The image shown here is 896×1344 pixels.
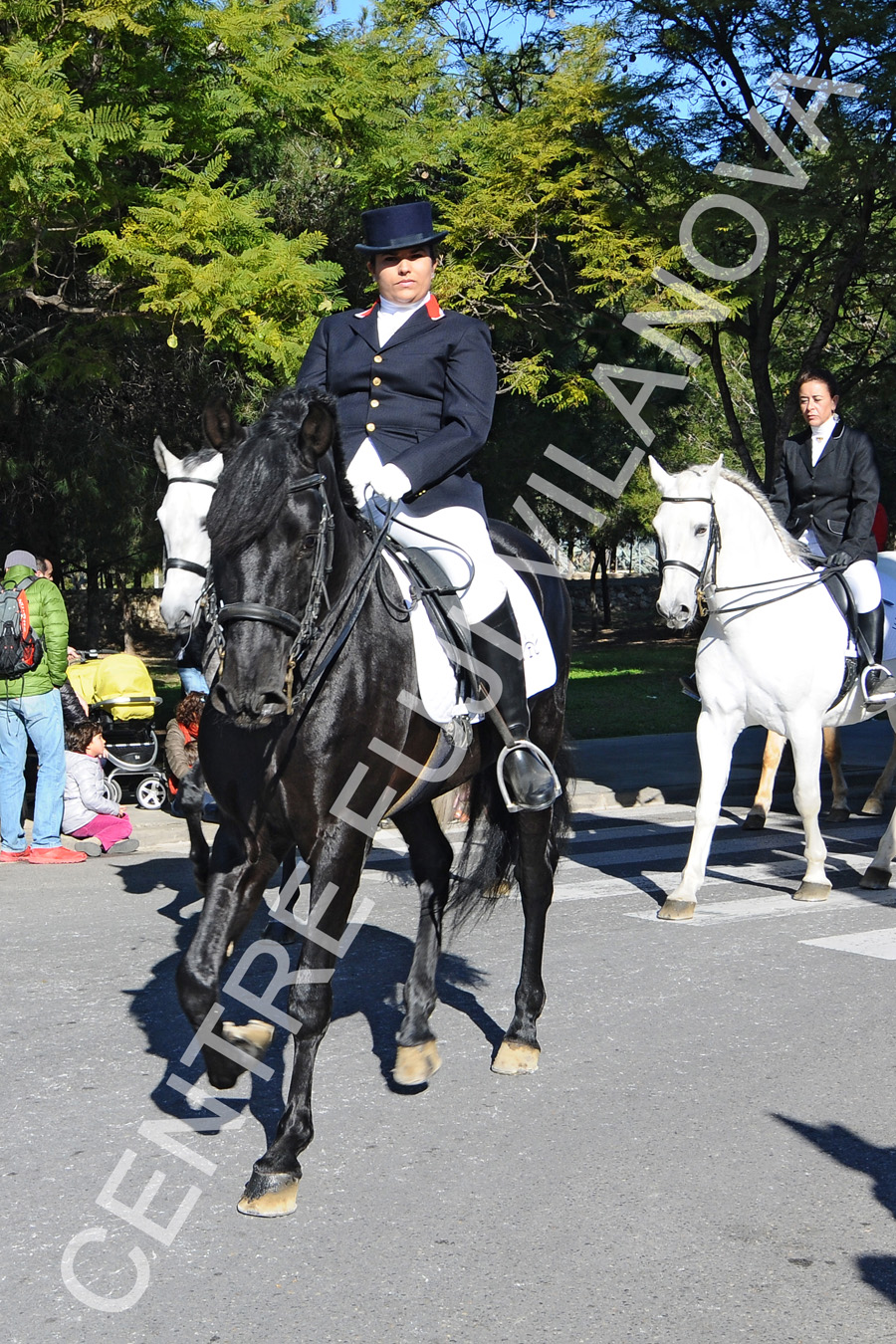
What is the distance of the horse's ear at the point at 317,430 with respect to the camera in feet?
13.6

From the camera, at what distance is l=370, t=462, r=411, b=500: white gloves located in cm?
501

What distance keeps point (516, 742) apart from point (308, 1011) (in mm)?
1644

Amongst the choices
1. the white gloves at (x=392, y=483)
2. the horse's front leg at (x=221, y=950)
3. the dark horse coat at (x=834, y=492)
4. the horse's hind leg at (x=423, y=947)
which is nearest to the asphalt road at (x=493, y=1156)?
the horse's hind leg at (x=423, y=947)

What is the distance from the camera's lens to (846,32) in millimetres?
13711

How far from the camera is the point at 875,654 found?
8.99 m

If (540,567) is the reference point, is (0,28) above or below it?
above

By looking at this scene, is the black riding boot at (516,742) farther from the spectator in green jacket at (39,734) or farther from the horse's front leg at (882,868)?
the spectator in green jacket at (39,734)

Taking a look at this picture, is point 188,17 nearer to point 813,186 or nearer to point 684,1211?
point 813,186

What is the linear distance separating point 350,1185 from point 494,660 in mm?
2051

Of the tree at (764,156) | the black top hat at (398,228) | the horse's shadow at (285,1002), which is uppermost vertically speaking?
the tree at (764,156)

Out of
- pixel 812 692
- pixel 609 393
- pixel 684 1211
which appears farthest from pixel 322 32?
pixel 684 1211

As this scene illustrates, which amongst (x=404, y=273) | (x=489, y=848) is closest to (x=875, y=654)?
(x=489, y=848)

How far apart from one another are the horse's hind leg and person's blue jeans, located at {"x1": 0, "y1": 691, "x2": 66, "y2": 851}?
505 centimetres

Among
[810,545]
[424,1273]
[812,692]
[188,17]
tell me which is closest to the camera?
[424,1273]
